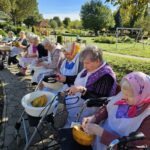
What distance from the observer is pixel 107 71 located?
13.5 feet

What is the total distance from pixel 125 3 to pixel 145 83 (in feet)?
35.2

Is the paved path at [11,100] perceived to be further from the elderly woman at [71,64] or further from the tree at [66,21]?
the tree at [66,21]

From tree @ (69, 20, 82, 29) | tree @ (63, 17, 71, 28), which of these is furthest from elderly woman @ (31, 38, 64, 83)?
tree @ (63, 17, 71, 28)

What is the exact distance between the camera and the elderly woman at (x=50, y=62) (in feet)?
21.8

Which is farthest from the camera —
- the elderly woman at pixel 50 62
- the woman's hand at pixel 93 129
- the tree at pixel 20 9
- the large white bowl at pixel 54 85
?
the tree at pixel 20 9

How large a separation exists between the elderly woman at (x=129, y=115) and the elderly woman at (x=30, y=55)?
5.93 metres

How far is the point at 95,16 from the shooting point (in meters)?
Answer: 68.6

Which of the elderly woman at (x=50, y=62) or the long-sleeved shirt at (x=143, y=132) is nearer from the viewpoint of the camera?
the long-sleeved shirt at (x=143, y=132)

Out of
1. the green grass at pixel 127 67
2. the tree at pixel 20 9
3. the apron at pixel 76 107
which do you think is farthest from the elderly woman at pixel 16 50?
the tree at pixel 20 9

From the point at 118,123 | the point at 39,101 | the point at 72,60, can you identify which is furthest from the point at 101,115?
the point at 72,60

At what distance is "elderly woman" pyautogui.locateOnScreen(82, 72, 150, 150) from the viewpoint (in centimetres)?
292

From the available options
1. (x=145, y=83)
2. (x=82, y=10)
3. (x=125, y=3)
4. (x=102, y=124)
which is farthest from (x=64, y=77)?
(x=82, y=10)

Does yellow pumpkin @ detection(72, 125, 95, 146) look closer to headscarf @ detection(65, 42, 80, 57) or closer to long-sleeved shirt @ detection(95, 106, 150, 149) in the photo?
long-sleeved shirt @ detection(95, 106, 150, 149)

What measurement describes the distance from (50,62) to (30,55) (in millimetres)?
2349
